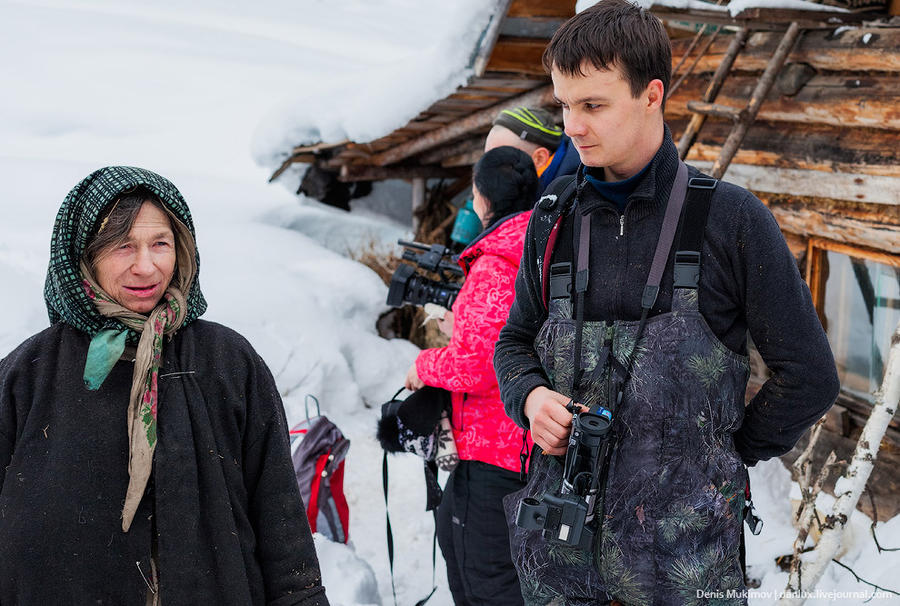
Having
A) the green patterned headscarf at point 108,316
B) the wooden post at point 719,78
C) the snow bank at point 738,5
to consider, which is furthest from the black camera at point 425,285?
the wooden post at point 719,78

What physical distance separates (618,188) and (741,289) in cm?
33

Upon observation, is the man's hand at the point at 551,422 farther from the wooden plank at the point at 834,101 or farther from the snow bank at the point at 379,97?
the snow bank at the point at 379,97

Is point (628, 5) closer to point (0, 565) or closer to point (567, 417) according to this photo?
point (567, 417)

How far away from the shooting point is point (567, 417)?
1567 mm

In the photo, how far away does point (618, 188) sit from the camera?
1644 mm

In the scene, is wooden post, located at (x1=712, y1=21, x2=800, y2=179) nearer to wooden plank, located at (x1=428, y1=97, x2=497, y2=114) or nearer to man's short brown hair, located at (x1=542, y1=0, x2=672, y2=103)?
man's short brown hair, located at (x1=542, y1=0, x2=672, y2=103)

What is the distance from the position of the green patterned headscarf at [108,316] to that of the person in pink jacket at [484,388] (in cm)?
93

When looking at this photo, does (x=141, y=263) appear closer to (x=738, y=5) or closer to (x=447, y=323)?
(x=447, y=323)

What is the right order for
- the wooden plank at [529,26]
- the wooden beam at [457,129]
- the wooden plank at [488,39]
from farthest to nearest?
the wooden beam at [457,129], the wooden plank at [529,26], the wooden plank at [488,39]

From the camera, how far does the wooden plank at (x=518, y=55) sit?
5.20 meters

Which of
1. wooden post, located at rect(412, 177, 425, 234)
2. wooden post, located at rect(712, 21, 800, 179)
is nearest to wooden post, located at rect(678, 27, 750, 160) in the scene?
wooden post, located at rect(712, 21, 800, 179)

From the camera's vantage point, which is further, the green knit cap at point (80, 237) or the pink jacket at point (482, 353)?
the pink jacket at point (482, 353)

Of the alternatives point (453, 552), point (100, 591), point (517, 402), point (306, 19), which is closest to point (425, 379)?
point (453, 552)

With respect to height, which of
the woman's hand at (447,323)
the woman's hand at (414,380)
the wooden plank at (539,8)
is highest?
the wooden plank at (539,8)
